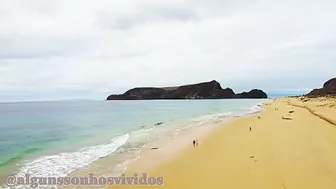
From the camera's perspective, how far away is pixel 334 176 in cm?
948

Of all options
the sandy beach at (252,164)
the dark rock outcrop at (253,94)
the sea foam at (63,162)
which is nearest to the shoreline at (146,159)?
the sandy beach at (252,164)

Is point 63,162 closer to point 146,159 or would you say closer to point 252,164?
point 146,159

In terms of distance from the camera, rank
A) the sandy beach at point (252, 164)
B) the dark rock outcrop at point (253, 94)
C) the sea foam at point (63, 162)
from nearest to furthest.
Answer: the sandy beach at point (252, 164) < the sea foam at point (63, 162) < the dark rock outcrop at point (253, 94)

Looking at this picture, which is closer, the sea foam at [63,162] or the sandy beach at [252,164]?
the sandy beach at [252,164]

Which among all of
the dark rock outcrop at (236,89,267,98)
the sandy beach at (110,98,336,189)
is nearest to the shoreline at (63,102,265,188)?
the sandy beach at (110,98,336,189)

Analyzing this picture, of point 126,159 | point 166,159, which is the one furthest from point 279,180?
point 126,159

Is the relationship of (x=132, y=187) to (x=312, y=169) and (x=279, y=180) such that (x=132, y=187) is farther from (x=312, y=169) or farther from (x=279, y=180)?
(x=312, y=169)

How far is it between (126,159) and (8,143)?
11350 mm

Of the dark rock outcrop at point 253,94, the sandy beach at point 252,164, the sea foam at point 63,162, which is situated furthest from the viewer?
the dark rock outcrop at point 253,94

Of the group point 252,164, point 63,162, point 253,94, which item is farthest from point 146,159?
point 253,94

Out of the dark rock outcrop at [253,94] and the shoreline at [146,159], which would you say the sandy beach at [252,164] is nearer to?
the shoreline at [146,159]

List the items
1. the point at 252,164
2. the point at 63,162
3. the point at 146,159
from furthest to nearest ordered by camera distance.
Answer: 1. the point at 146,159
2. the point at 63,162
3. the point at 252,164

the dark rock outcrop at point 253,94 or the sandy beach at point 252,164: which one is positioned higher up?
the dark rock outcrop at point 253,94

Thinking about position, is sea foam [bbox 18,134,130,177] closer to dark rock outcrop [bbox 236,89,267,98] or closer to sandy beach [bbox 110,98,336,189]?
sandy beach [bbox 110,98,336,189]
